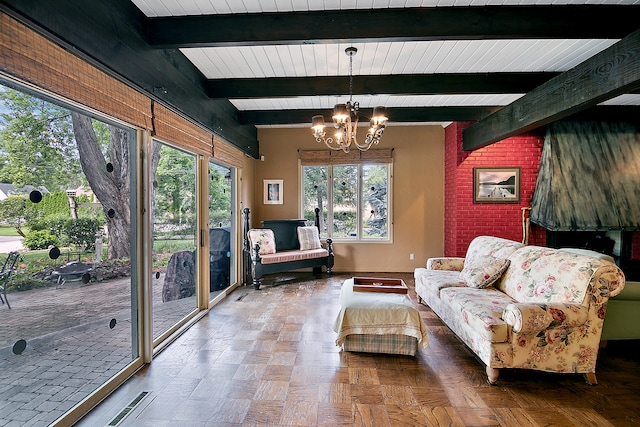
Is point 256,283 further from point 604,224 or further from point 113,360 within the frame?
point 604,224

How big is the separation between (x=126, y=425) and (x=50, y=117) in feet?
6.10

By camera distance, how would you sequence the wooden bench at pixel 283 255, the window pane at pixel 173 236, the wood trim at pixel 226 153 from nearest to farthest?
the window pane at pixel 173 236
the wood trim at pixel 226 153
the wooden bench at pixel 283 255

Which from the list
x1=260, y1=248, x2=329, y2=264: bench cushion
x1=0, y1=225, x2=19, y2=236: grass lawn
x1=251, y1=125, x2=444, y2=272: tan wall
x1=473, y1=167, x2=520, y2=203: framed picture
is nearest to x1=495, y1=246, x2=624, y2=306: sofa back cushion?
x1=473, y1=167, x2=520, y2=203: framed picture

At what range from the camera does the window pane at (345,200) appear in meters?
6.11

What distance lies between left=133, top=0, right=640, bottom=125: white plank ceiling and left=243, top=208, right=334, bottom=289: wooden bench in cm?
261

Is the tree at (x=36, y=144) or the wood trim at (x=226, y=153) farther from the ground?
the wood trim at (x=226, y=153)

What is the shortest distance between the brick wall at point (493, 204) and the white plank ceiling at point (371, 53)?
6.62 feet

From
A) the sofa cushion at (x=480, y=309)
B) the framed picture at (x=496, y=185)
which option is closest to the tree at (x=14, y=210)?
the sofa cushion at (x=480, y=309)

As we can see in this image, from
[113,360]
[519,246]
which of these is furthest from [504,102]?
[113,360]

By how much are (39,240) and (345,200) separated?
192 inches

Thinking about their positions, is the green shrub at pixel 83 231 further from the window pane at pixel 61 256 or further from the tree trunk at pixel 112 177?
the tree trunk at pixel 112 177

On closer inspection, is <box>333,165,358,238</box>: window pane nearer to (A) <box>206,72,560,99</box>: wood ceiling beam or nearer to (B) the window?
(B) the window

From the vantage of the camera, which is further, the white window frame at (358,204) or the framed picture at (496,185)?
the white window frame at (358,204)

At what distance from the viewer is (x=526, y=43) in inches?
110
